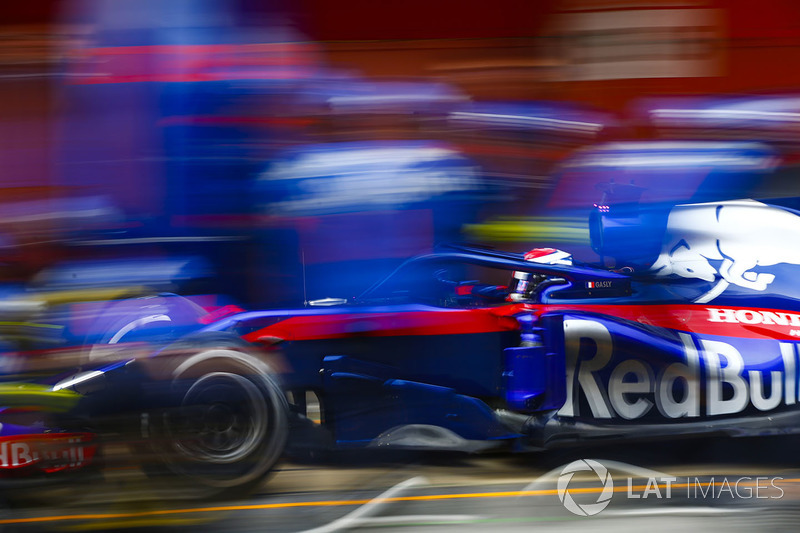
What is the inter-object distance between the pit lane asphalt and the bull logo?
0.54m

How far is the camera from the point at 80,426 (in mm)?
2090

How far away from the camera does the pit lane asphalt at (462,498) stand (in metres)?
2.09

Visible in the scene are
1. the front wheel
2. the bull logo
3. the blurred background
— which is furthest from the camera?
the bull logo

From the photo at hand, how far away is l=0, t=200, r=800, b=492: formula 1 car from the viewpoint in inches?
88.7

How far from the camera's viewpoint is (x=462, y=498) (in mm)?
2291

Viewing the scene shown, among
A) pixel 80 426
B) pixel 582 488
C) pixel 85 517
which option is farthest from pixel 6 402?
pixel 582 488

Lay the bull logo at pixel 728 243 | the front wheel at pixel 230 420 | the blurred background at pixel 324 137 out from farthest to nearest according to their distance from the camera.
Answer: the bull logo at pixel 728 243
the front wheel at pixel 230 420
the blurred background at pixel 324 137

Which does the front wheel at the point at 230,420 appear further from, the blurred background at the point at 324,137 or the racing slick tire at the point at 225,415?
the blurred background at the point at 324,137
